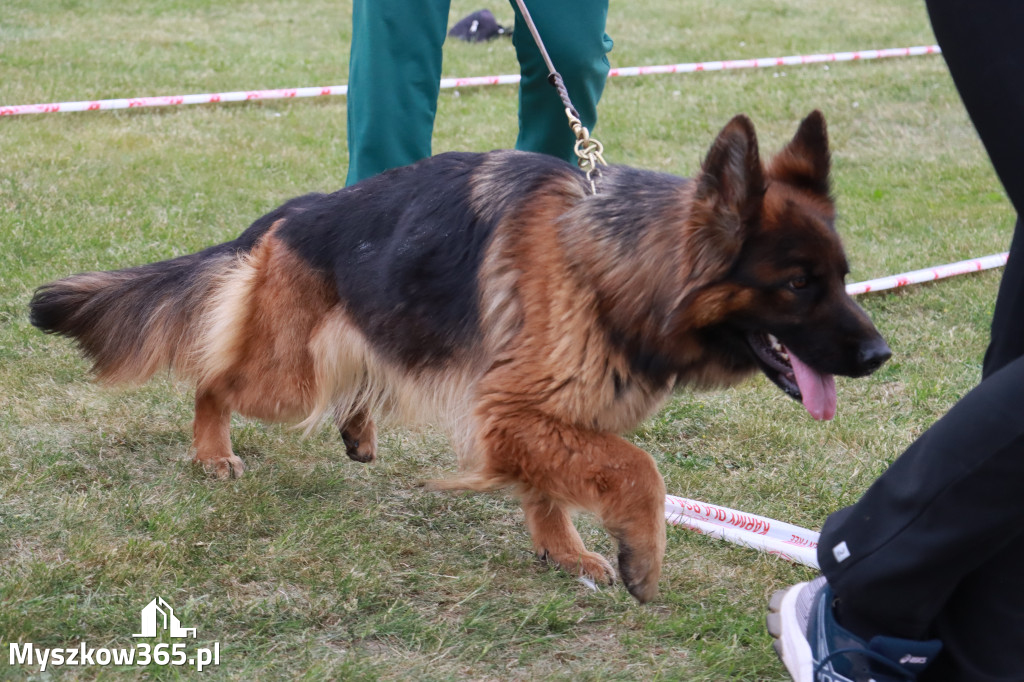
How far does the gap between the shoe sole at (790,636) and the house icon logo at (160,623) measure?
4.85ft

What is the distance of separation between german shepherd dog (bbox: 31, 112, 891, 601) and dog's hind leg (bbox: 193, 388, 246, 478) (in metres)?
0.02

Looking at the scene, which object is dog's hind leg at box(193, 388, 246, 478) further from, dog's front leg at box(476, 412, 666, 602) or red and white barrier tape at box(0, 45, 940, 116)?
red and white barrier tape at box(0, 45, 940, 116)

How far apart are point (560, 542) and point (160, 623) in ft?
4.05

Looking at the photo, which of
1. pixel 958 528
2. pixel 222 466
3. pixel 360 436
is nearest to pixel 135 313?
pixel 222 466

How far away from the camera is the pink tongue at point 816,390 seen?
284cm

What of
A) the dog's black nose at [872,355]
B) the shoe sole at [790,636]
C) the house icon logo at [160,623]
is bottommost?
the house icon logo at [160,623]

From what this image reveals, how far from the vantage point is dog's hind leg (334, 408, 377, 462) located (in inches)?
153

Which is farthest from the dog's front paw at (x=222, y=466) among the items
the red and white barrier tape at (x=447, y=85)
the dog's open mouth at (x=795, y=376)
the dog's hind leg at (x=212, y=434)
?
the red and white barrier tape at (x=447, y=85)

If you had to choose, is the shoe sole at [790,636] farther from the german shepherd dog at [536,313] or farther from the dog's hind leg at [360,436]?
the dog's hind leg at [360,436]

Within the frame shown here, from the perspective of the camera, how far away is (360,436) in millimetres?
3932

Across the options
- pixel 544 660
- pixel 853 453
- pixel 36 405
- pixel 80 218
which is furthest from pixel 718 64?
pixel 544 660

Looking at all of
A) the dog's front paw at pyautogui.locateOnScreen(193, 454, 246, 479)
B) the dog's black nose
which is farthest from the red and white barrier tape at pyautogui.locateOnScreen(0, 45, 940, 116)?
the dog's black nose

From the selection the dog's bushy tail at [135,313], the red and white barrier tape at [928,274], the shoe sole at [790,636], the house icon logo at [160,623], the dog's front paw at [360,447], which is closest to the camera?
the shoe sole at [790,636]

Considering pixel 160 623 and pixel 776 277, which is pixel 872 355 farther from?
pixel 160 623
